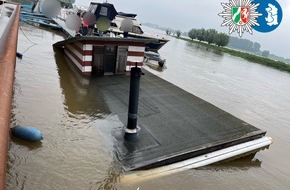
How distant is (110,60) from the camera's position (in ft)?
40.6

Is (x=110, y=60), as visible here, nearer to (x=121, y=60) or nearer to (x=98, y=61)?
(x=121, y=60)

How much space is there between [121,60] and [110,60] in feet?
1.72

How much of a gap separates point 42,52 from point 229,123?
40.0ft

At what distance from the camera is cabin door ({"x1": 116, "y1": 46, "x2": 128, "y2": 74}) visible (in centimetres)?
1229

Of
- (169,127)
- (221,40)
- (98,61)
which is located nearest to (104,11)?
(98,61)

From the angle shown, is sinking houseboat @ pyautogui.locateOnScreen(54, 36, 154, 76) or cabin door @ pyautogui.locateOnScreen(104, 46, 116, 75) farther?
cabin door @ pyautogui.locateOnScreen(104, 46, 116, 75)

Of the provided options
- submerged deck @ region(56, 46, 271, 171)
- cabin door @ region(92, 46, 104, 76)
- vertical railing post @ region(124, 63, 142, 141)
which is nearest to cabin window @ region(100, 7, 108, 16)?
cabin door @ region(92, 46, 104, 76)

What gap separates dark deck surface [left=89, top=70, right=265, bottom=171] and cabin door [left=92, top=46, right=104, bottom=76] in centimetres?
78

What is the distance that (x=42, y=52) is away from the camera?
16.0 m

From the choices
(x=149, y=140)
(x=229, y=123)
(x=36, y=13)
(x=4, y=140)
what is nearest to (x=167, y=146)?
(x=149, y=140)

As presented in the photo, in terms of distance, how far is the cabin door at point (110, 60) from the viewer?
39.9ft

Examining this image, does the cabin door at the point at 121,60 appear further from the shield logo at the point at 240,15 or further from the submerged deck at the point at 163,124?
the shield logo at the point at 240,15

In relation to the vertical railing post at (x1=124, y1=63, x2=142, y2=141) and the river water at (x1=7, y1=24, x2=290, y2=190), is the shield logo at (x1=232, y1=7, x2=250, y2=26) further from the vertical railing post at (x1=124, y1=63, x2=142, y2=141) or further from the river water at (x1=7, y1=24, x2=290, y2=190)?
the river water at (x1=7, y1=24, x2=290, y2=190)

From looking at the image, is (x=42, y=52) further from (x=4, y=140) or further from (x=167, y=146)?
(x=4, y=140)
